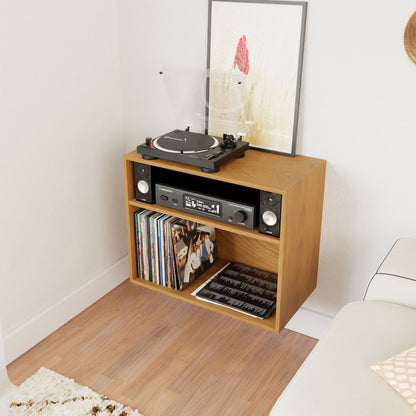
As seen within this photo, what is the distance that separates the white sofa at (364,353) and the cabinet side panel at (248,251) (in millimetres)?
591

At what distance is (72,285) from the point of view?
244 cm

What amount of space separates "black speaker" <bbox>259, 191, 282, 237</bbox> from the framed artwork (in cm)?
32

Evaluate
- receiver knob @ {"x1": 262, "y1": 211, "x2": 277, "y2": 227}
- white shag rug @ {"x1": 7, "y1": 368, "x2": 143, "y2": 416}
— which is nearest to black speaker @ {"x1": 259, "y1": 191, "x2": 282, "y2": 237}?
receiver knob @ {"x1": 262, "y1": 211, "x2": 277, "y2": 227}

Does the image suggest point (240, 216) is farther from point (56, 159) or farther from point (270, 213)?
point (56, 159)

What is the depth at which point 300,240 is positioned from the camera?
6.47 ft

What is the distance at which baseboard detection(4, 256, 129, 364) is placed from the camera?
2.19 meters

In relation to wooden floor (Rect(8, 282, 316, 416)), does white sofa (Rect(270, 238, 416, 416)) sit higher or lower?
higher

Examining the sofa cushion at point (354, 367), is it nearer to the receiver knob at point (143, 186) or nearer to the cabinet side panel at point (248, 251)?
the cabinet side panel at point (248, 251)

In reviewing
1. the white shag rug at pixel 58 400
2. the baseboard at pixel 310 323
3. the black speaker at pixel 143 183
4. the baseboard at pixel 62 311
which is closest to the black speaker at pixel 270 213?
the black speaker at pixel 143 183

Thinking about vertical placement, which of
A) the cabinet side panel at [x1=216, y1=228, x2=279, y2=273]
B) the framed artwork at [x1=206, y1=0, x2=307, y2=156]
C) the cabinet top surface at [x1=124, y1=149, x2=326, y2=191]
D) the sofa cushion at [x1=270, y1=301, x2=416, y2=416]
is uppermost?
the framed artwork at [x1=206, y1=0, x2=307, y2=156]

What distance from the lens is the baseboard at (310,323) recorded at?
7.50 ft

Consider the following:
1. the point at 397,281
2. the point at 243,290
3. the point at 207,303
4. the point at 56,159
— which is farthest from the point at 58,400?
the point at 397,281

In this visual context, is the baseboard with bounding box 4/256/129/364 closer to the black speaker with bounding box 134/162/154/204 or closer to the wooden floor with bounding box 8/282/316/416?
the wooden floor with bounding box 8/282/316/416

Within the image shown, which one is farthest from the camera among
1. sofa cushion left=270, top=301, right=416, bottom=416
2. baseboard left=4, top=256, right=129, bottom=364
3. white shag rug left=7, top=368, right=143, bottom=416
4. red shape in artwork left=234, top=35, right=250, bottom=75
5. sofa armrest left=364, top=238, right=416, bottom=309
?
baseboard left=4, top=256, right=129, bottom=364
